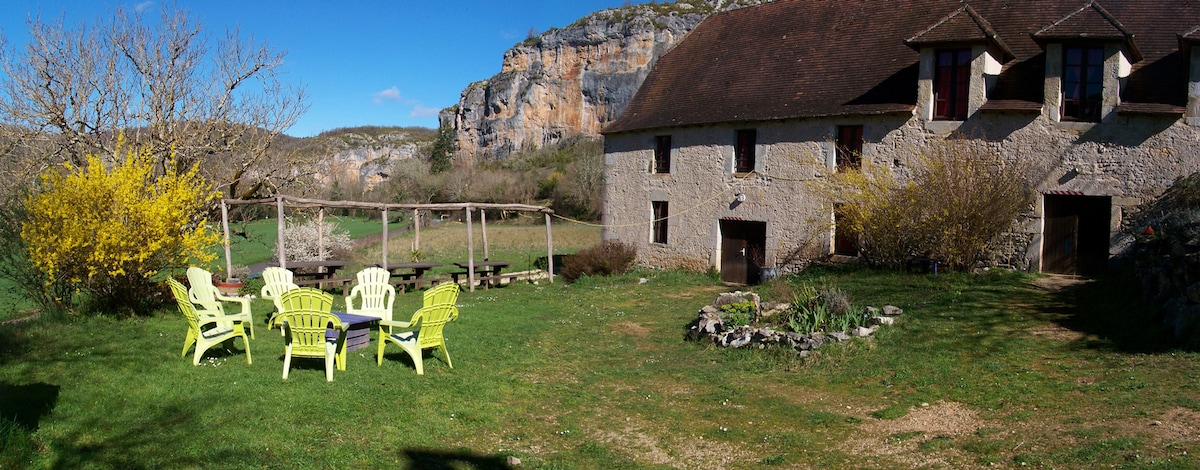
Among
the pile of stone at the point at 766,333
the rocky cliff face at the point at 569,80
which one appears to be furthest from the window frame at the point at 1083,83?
the rocky cliff face at the point at 569,80

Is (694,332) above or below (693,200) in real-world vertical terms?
below

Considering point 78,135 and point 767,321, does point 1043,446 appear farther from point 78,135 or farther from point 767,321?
point 78,135

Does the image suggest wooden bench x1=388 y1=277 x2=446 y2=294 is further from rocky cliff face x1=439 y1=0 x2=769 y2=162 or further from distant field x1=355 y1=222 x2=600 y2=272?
rocky cliff face x1=439 y1=0 x2=769 y2=162

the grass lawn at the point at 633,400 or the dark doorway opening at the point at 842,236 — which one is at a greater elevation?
the dark doorway opening at the point at 842,236

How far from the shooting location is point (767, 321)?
39.1 feet

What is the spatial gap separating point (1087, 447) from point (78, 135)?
54.5 feet

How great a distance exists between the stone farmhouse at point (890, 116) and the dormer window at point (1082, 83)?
Answer: 28 millimetres

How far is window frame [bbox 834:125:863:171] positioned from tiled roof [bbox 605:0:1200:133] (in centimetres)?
63

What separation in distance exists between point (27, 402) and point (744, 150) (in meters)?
16.2

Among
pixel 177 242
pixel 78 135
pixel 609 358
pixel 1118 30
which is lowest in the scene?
pixel 609 358

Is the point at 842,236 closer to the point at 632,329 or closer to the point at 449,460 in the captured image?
the point at 632,329

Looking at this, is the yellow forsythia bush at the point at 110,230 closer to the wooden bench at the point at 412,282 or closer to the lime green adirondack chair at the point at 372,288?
the lime green adirondack chair at the point at 372,288

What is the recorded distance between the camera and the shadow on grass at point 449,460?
6.02 meters

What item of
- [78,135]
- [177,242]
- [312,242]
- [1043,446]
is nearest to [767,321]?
[1043,446]
